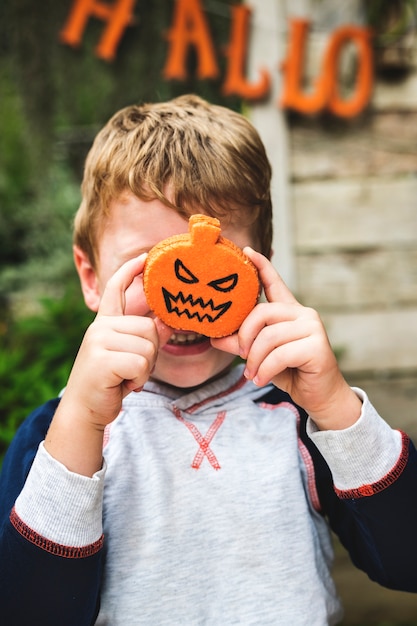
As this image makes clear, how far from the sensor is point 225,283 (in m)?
0.95

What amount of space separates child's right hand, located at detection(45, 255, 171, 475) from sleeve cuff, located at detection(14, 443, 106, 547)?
0.07ft

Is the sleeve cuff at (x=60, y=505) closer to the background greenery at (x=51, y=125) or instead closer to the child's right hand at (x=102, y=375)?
the child's right hand at (x=102, y=375)

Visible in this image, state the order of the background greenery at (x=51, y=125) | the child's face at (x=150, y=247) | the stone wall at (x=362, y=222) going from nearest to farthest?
the child's face at (x=150, y=247) → the background greenery at (x=51, y=125) → the stone wall at (x=362, y=222)

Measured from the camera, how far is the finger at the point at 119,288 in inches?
38.3

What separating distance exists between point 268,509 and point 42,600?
38cm

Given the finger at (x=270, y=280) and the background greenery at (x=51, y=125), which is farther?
the background greenery at (x=51, y=125)

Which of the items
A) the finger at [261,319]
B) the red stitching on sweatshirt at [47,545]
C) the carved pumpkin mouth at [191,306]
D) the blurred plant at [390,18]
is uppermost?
the blurred plant at [390,18]

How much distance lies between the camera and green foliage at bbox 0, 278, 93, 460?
1.76m

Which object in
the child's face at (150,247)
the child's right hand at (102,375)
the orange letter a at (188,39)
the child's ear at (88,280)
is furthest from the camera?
the orange letter a at (188,39)

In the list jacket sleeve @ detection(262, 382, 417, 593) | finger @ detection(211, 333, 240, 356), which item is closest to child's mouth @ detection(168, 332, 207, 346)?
finger @ detection(211, 333, 240, 356)

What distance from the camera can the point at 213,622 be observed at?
102cm

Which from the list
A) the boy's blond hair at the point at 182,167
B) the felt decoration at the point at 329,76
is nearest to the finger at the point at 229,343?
the boy's blond hair at the point at 182,167

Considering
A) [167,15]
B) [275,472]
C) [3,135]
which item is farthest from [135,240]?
[3,135]

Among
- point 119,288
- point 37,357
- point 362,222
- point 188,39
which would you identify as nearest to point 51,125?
point 188,39
